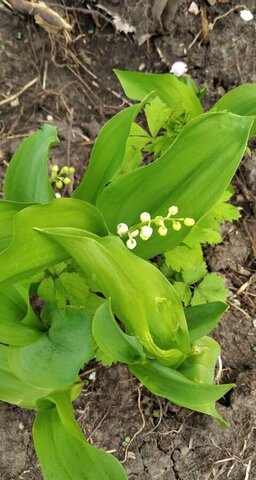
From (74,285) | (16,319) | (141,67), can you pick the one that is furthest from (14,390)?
(141,67)

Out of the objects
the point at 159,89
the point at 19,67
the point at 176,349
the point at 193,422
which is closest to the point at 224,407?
the point at 193,422

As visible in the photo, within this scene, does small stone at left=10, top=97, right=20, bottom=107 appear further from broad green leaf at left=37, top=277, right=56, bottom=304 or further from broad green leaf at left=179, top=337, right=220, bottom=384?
broad green leaf at left=179, top=337, right=220, bottom=384

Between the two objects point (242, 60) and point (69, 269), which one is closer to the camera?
point (69, 269)

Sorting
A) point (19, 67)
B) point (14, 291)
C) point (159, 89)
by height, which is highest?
point (159, 89)

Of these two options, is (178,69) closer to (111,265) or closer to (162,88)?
(162,88)

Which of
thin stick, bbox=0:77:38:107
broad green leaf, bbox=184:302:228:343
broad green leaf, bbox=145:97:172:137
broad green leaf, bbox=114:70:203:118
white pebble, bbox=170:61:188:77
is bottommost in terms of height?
broad green leaf, bbox=184:302:228:343

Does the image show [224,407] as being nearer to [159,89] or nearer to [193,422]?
[193,422]

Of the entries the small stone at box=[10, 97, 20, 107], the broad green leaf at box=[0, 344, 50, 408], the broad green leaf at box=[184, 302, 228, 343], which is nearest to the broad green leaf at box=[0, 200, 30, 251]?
the broad green leaf at box=[0, 344, 50, 408]
